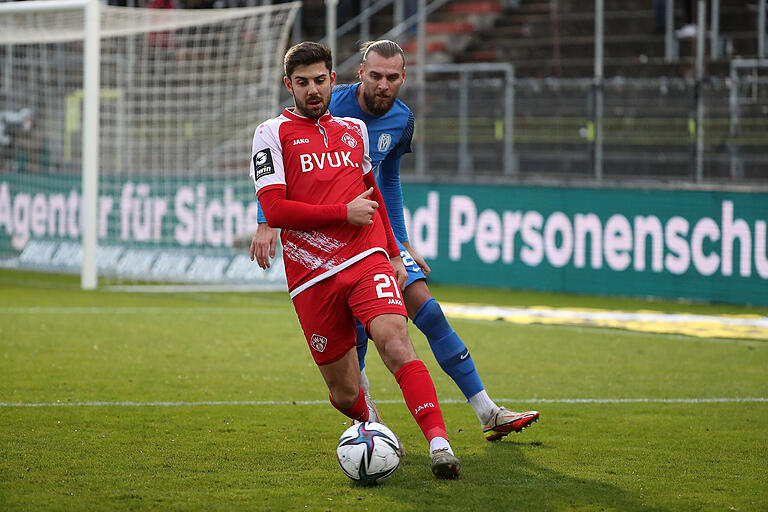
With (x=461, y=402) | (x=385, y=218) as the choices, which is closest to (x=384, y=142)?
(x=385, y=218)

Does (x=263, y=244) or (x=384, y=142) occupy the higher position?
(x=384, y=142)

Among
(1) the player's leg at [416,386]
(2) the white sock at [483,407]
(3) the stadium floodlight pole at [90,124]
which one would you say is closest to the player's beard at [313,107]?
(1) the player's leg at [416,386]

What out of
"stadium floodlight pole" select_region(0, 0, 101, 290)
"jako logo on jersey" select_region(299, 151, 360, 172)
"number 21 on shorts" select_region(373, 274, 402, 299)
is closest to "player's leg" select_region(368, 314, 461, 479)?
"number 21 on shorts" select_region(373, 274, 402, 299)

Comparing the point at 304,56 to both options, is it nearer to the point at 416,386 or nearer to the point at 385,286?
the point at 385,286

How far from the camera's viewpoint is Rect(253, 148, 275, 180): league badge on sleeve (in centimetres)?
480

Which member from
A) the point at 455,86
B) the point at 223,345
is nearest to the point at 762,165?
the point at 455,86

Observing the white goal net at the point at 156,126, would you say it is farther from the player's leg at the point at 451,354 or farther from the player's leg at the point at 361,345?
the player's leg at the point at 451,354

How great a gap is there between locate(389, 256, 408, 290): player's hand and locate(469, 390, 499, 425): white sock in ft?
2.84

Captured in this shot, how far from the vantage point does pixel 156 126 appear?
1495 centimetres

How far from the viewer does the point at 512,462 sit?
5.29m

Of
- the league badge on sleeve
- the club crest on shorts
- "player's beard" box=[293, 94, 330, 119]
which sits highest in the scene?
"player's beard" box=[293, 94, 330, 119]

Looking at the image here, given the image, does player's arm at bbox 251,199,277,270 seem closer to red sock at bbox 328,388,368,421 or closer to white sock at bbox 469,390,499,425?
red sock at bbox 328,388,368,421

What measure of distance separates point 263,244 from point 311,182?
346mm

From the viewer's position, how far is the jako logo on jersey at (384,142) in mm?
5641
